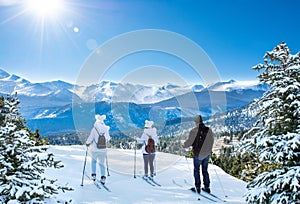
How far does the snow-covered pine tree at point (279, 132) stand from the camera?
5.30 metres

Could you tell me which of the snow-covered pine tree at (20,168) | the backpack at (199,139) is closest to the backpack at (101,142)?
the backpack at (199,139)

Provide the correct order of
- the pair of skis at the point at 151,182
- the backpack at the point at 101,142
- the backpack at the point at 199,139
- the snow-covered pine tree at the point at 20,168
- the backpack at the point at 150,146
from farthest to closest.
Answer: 1. the backpack at the point at 150,146
2. the pair of skis at the point at 151,182
3. the backpack at the point at 101,142
4. the backpack at the point at 199,139
5. the snow-covered pine tree at the point at 20,168

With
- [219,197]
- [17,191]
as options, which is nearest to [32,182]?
[17,191]

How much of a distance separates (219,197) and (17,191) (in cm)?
606

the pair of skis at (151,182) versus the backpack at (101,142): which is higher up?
the backpack at (101,142)

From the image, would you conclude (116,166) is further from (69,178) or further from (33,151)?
(33,151)

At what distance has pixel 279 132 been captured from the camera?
229 inches

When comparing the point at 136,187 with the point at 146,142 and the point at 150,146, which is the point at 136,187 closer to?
the point at 150,146

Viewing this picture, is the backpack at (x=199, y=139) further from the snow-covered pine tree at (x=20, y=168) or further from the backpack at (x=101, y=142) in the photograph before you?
the snow-covered pine tree at (x=20, y=168)

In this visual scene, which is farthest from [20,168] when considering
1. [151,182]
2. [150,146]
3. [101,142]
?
[151,182]

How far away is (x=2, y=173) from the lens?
4066 mm

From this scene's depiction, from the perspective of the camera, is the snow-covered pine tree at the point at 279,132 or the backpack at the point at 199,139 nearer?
the snow-covered pine tree at the point at 279,132

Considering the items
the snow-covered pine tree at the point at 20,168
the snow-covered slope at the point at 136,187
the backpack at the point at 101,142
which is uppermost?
the backpack at the point at 101,142

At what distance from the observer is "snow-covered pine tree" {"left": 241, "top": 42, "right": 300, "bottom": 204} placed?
209 inches
